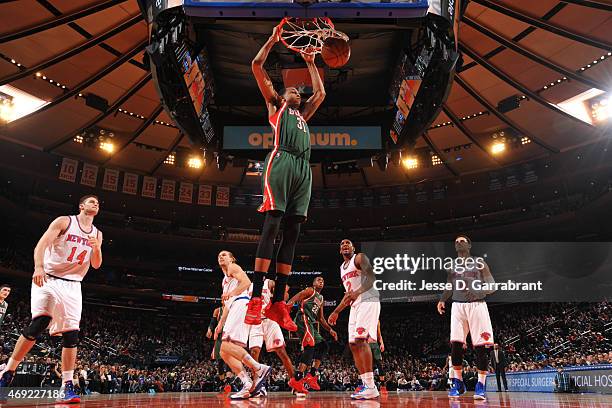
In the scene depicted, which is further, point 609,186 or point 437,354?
point 437,354

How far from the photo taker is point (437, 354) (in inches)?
1086

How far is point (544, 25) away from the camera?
12.0 m

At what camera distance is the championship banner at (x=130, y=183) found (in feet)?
84.1

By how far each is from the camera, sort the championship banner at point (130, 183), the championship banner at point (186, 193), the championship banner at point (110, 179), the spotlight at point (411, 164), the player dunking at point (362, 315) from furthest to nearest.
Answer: the championship banner at point (186, 193) → the championship banner at point (130, 183) → the championship banner at point (110, 179) → the spotlight at point (411, 164) → the player dunking at point (362, 315)

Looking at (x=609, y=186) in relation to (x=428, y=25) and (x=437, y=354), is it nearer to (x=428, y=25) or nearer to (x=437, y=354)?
(x=437, y=354)

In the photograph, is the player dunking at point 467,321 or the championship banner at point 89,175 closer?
the player dunking at point 467,321

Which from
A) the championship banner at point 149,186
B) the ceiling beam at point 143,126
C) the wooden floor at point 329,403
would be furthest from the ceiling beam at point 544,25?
the championship banner at point 149,186

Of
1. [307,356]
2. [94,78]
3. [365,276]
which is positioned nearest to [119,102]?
[94,78]

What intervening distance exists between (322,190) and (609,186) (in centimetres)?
1409

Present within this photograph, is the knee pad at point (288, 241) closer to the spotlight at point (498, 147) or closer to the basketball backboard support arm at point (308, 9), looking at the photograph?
the basketball backboard support arm at point (308, 9)

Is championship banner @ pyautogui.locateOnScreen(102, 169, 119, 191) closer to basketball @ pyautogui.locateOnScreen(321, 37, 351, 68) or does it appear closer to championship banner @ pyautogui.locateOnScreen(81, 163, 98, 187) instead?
championship banner @ pyautogui.locateOnScreen(81, 163, 98, 187)

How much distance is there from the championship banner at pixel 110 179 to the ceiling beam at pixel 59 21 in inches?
538

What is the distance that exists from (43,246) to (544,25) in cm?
1183

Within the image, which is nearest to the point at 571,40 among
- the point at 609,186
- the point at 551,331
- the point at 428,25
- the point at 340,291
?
the point at 428,25
